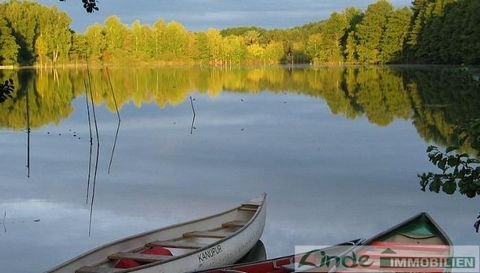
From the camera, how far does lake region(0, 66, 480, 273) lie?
27.8 feet

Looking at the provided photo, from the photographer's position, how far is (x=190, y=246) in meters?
6.77

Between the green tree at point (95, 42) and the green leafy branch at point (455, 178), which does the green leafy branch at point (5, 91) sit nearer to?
the green leafy branch at point (455, 178)

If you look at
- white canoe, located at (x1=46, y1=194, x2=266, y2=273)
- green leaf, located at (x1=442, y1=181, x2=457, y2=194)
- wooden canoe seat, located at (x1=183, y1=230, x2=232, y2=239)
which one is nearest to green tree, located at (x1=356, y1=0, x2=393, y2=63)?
white canoe, located at (x1=46, y1=194, x2=266, y2=273)

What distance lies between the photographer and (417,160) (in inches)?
526

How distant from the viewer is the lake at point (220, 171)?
8.46 meters

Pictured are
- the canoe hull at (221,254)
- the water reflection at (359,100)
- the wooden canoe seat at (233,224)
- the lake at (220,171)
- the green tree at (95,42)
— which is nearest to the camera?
the canoe hull at (221,254)

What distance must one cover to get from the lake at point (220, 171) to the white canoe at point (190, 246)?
17.5 inches

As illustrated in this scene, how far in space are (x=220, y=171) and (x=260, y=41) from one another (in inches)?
3620

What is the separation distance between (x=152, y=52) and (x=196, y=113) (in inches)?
2559

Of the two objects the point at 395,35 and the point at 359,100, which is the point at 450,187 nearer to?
the point at 359,100

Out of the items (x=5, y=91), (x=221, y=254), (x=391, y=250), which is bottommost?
(x=221, y=254)

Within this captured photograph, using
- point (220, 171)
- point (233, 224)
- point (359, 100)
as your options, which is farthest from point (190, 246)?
point (359, 100)

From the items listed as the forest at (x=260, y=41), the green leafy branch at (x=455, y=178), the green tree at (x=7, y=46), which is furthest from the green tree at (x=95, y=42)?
the green leafy branch at (x=455, y=178)

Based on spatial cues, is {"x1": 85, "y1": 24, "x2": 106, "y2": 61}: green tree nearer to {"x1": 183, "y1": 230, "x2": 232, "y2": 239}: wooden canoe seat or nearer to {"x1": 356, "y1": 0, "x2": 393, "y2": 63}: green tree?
{"x1": 356, "y1": 0, "x2": 393, "y2": 63}: green tree
